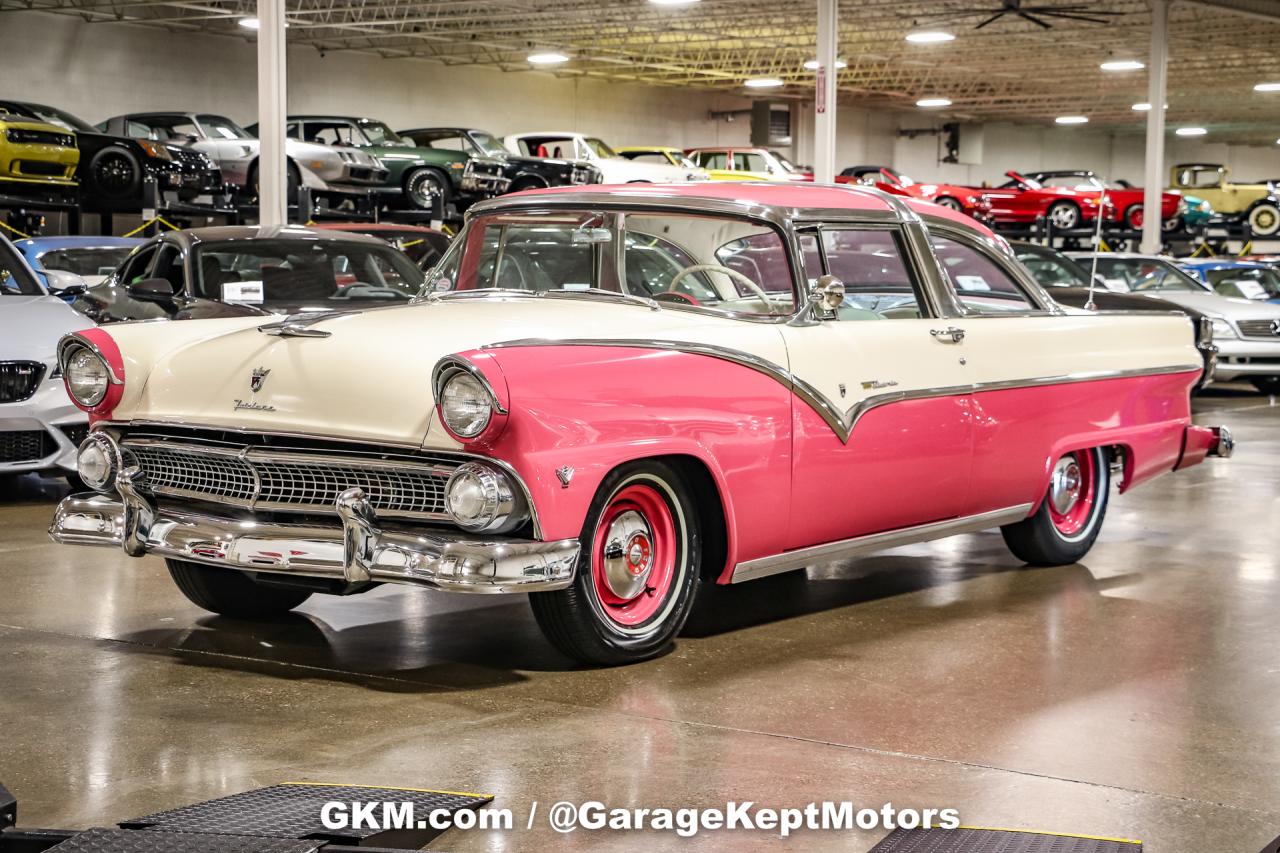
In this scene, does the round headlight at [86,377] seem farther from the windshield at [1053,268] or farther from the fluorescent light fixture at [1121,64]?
the fluorescent light fixture at [1121,64]

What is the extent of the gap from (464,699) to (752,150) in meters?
25.5

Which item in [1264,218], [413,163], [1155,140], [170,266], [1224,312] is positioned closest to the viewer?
[170,266]

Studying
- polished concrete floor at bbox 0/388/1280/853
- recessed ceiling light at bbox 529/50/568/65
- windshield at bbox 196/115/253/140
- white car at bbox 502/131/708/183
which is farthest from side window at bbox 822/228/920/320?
recessed ceiling light at bbox 529/50/568/65

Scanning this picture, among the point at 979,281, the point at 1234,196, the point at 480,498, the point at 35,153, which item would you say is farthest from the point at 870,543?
the point at 1234,196

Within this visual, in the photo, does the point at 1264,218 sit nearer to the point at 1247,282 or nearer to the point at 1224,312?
the point at 1247,282

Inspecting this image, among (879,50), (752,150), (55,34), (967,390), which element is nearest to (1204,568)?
(967,390)

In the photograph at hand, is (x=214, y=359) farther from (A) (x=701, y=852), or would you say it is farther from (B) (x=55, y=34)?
(B) (x=55, y=34)

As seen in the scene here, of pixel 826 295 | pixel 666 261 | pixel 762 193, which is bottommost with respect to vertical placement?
pixel 826 295

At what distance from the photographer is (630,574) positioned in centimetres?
492

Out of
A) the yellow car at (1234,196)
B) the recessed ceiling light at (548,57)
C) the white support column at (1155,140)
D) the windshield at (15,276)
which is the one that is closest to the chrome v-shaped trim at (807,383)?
the windshield at (15,276)

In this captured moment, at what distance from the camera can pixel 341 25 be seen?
28.1 metres

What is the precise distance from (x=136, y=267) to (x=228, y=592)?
18.1 feet

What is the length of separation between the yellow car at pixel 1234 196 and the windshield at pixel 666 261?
2781cm

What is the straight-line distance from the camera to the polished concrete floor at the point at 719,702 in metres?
3.73
